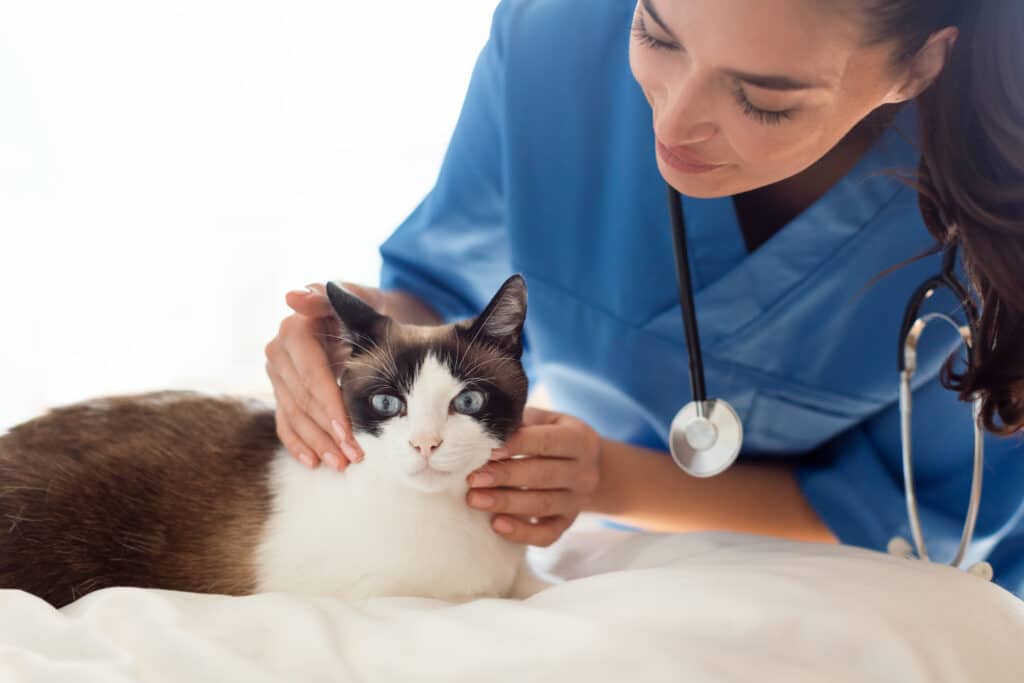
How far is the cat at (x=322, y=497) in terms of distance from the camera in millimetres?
786

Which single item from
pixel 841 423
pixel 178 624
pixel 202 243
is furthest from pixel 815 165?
pixel 202 243

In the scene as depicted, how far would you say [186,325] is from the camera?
5.31 ft

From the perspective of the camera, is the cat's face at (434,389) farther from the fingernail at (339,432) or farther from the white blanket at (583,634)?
the white blanket at (583,634)

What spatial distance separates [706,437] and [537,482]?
0.57ft

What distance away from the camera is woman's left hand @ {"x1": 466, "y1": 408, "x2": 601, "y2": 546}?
0.84 meters

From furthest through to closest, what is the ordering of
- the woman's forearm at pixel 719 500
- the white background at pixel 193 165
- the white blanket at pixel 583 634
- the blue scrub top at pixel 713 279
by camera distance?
the white background at pixel 193 165
the woman's forearm at pixel 719 500
the blue scrub top at pixel 713 279
the white blanket at pixel 583 634

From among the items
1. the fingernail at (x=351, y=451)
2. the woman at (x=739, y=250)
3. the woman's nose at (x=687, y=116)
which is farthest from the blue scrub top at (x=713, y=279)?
the fingernail at (x=351, y=451)

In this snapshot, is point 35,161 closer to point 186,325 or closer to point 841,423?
point 186,325

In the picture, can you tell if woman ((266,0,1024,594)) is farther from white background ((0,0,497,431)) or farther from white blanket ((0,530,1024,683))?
white background ((0,0,497,431))

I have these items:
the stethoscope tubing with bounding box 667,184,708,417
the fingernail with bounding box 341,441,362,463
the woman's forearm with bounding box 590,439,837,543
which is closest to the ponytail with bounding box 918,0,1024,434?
the stethoscope tubing with bounding box 667,184,708,417

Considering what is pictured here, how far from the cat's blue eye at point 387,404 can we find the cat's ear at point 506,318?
0.32 feet

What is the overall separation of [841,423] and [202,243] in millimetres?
1092

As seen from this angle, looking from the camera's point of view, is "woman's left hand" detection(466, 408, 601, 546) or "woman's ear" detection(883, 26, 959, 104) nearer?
"woman's ear" detection(883, 26, 959, 104)

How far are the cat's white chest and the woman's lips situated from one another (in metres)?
0.37
